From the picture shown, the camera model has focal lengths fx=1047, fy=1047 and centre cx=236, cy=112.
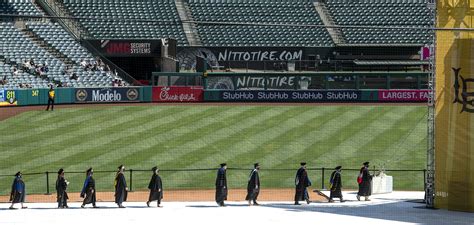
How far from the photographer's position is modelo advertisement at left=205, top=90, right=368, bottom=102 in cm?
5647

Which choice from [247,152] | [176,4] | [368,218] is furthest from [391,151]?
[176,4]

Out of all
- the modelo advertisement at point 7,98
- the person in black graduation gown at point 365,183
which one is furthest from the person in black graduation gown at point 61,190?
the modelo advertisement at point 7,98

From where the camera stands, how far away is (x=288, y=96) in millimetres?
56656

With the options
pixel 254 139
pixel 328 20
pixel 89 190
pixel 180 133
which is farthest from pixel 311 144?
pixel 328 20

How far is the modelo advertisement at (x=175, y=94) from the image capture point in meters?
56.0

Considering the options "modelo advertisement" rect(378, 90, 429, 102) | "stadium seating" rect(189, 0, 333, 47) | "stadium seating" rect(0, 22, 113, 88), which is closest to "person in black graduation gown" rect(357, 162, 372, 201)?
"modelo advertisement" rect(378, 90, 429, 102)

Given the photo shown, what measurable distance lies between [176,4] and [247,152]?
31.8 meters

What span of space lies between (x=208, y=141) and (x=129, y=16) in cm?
2565

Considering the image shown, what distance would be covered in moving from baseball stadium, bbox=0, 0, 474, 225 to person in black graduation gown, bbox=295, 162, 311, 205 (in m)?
0.05

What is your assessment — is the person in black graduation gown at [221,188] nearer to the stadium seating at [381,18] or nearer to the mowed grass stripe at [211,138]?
the mowed grass stripe at [211,138]

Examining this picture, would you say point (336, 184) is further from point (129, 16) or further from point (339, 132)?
point (129, 16)

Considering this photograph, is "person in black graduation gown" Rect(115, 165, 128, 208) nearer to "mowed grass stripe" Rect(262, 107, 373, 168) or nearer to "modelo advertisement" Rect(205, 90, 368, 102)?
"mowed grass stripe" Rect(262, 107, 373, 168)

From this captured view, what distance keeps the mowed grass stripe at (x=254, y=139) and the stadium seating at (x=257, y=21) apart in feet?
52.4

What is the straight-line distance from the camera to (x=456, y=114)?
28.1 metres
